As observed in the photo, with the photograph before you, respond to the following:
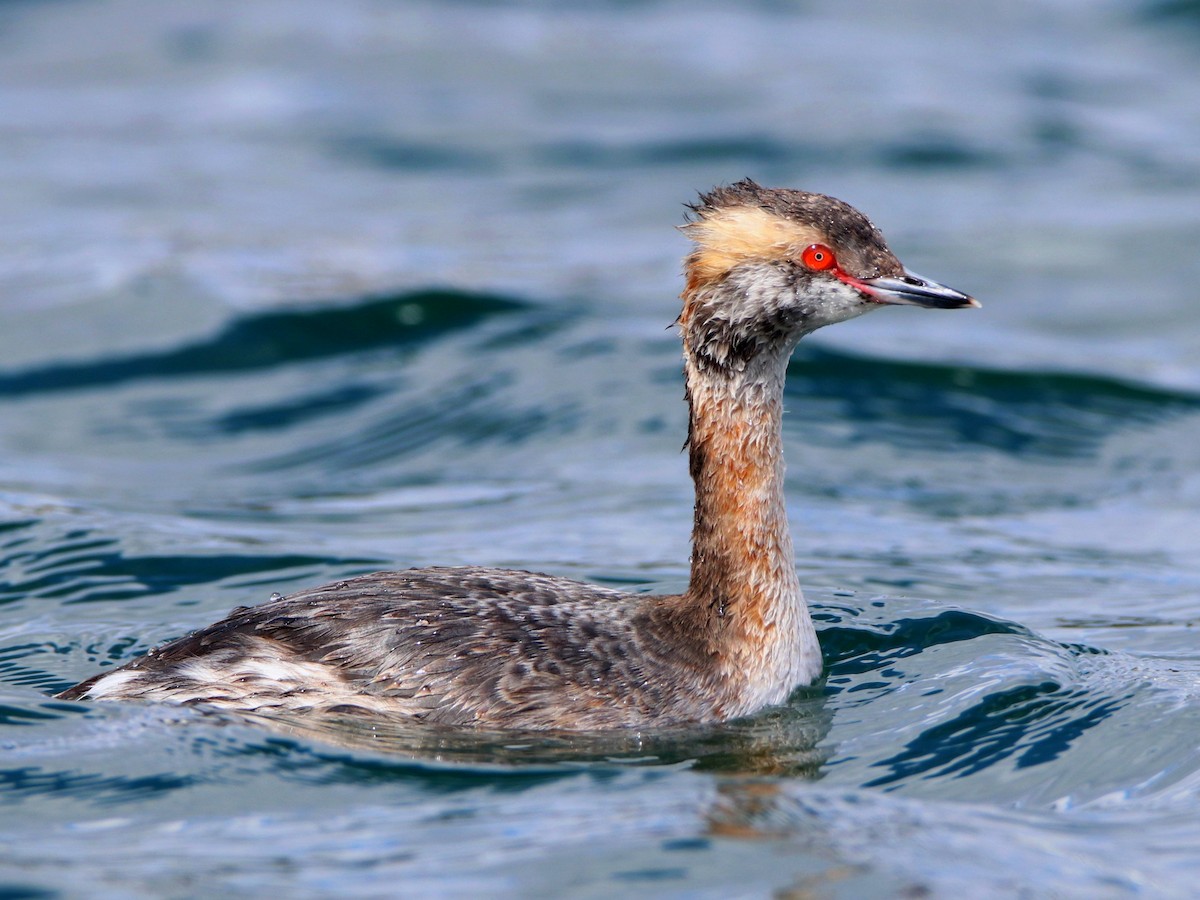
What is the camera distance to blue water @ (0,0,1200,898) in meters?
6.35

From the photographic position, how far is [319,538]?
34.9ft

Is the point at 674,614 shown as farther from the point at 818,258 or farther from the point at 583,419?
the point at 583,419

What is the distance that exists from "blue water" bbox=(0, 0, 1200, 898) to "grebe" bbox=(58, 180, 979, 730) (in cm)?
17

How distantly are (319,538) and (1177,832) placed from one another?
5727 mm

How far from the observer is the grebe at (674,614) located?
6934 millimetres

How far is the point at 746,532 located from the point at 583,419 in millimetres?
5465

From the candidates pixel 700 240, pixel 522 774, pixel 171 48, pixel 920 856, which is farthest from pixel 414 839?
pixel 171 48

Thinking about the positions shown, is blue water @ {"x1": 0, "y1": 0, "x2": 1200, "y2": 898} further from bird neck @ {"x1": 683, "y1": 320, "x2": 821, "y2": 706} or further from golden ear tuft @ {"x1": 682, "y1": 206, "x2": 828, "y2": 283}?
golden ear tuft @ {"x1": 682, "y1": 206, "x2": 828, "y2": 283}

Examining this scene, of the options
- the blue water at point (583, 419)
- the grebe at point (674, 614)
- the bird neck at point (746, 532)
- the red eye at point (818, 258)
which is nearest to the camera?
the blue water at point (583, 419)

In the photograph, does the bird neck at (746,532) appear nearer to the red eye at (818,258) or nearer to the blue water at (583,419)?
the blue water at (583,419)

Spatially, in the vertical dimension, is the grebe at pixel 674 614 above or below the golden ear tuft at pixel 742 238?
below

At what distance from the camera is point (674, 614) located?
759 cm

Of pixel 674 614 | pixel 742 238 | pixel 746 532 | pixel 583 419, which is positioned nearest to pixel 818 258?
pixel 742 238

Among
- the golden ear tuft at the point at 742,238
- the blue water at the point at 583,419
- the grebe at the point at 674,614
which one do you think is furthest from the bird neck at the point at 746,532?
the golden ear tuft at the point at 742,238
